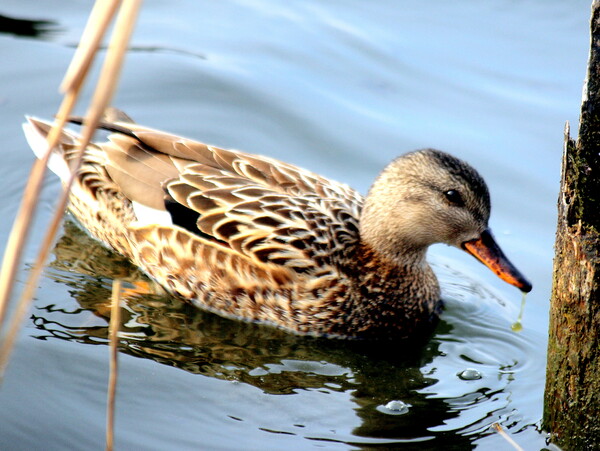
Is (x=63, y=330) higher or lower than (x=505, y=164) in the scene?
lower

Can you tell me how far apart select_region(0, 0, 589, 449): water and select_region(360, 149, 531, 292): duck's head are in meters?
0.75

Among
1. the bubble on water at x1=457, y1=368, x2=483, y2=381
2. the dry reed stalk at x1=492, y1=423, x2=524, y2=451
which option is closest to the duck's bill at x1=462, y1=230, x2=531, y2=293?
the bubble on water at x1=457, y1=368, x2=483, y2=381

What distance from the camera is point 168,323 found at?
6988mm

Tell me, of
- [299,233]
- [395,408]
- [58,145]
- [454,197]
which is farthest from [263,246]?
[58,145]

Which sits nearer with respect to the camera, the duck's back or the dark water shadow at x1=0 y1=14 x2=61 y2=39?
the duck's back

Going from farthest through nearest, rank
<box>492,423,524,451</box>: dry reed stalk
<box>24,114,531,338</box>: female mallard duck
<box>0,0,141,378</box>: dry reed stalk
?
<box>24,114,531,338</box>: female mallard duck
<box>492,423,524,451</box>: dry reed stalk
<box>0,0,141,378</box>: dry reed stalk

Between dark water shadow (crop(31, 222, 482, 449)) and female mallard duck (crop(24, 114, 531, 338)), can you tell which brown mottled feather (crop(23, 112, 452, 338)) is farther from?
dark water shadow (crop(31, 222, 482, 449))

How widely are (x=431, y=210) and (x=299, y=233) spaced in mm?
988

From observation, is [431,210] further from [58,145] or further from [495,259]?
[58,145]

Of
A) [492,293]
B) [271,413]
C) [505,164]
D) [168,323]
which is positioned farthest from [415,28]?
[271,413]

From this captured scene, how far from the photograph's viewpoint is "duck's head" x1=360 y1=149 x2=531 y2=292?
21.7ft

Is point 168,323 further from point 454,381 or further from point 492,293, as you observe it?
point 492,293

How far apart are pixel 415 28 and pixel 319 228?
4560 millimetres

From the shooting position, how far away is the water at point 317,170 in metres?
5.84
